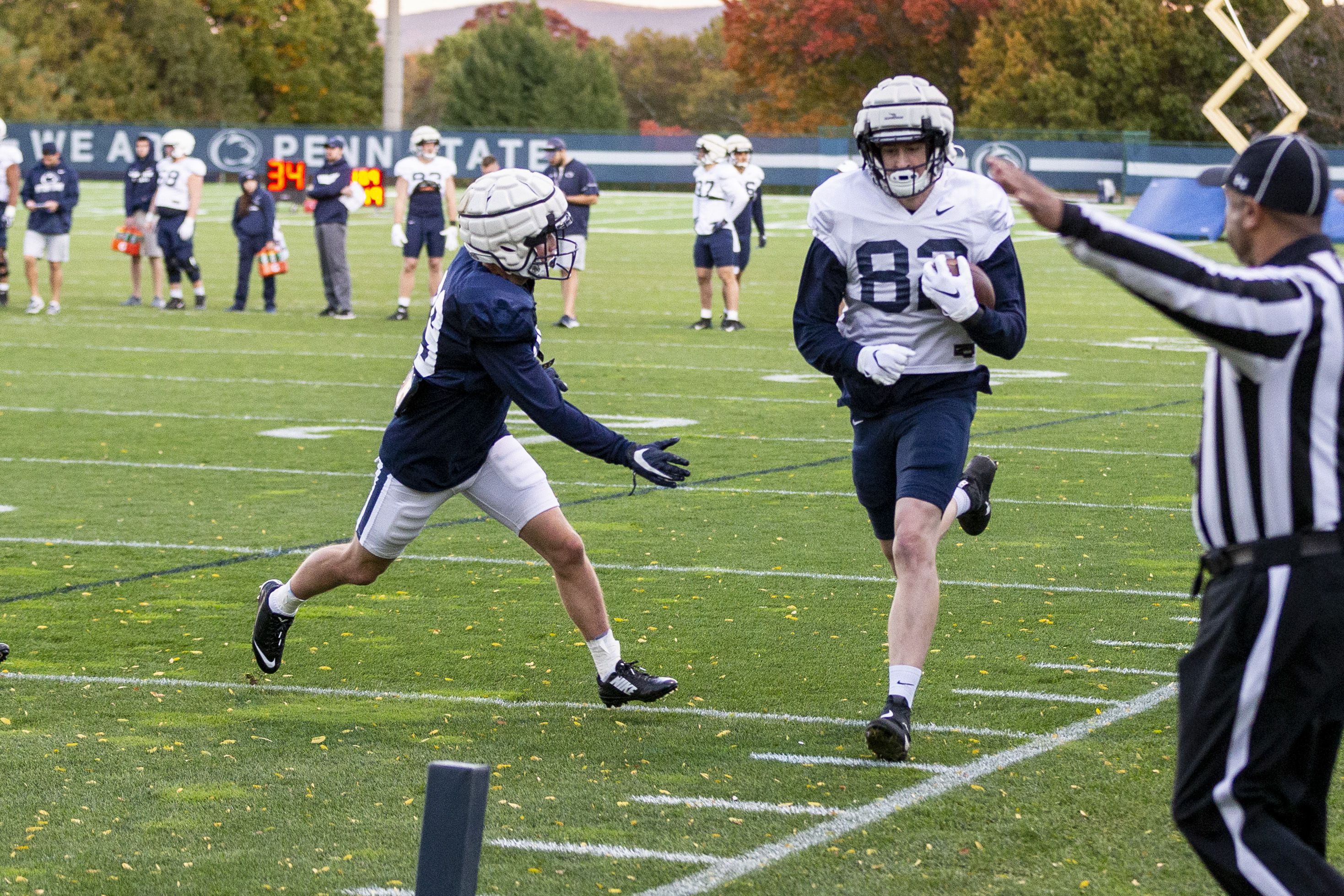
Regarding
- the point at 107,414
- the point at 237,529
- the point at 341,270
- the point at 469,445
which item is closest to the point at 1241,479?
the point at 469,445

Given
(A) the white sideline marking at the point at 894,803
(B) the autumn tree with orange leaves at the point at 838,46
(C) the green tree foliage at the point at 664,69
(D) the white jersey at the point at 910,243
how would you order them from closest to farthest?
(A) the white sideline marking at the point at 894,803, (D) the white jersey at the point at 910,243, (B) the autumn tree with orange leaves at the point at 838,46, (C) the green tree foliage at the point at 664,69

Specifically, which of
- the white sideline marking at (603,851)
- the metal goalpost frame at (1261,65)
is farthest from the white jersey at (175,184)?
the metal goalpost frame at (1261,65)

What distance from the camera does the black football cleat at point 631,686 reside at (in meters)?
5.77

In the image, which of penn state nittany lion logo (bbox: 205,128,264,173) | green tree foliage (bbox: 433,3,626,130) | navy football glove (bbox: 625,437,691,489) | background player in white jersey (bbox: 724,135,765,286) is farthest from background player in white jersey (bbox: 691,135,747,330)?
green tree foliage (bbox: 433,3,626,130)

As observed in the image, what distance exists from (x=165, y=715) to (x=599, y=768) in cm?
142

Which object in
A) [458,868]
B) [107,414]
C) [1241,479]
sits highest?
[1241,479]

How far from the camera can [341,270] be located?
20125mm

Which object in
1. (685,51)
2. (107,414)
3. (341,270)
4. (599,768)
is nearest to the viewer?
(599,768)

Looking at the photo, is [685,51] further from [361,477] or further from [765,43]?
[361,477]

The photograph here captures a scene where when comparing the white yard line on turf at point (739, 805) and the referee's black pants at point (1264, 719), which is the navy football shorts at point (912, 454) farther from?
the referee's black pants at point (1264, 719)

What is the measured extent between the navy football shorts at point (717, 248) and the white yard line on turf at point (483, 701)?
1248 cm

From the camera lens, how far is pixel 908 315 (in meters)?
5.62

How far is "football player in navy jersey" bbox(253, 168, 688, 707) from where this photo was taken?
5359mm

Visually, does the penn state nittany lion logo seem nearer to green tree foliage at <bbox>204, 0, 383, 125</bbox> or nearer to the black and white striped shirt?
green tree foliage at <bbox>204, 0, 383, 125</bbox>
